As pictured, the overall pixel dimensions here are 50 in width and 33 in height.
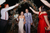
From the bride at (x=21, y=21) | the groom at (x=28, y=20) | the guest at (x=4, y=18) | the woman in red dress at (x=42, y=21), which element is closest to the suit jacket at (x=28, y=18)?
the groom at (x=28, y=20)

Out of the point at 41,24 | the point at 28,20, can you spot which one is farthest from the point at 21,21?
the point at 41,24

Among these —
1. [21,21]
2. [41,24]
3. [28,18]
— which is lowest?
[41,24]

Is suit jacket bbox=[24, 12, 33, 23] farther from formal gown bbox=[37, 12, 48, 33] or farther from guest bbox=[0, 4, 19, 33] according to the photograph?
guest bbox=[0, 4, 19, 33]

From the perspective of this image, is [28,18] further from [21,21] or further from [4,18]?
[4,18]

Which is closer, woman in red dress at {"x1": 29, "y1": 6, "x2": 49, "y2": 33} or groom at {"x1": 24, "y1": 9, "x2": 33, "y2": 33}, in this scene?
woman in red dress at {"x1": 29, "y1": 6, "x2": 49, "y2": 33}

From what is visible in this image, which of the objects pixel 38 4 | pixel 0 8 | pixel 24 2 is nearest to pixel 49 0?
pixel 38 4

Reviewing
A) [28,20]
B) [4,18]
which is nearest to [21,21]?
[28,20]

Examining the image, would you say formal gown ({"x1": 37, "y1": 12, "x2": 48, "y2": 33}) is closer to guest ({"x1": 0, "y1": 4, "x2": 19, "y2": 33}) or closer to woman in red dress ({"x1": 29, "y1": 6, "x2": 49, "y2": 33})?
woman in red dress ({"x1": 29, "y1": 6, "x2": 49, "y2": 33})

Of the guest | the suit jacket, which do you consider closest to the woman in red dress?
the suit jacket

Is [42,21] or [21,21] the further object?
[21,21]

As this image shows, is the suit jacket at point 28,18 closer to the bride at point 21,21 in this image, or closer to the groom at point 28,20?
the groom at point 28,20

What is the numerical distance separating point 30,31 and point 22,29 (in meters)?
0.32

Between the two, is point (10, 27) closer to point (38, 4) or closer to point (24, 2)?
point (24, 2)

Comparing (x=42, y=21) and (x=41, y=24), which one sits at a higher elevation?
(x=42, y=21)
